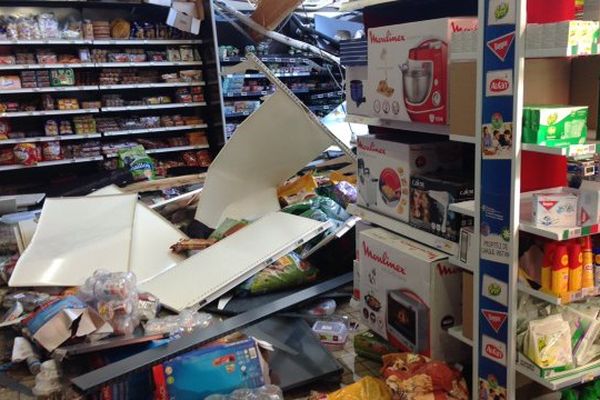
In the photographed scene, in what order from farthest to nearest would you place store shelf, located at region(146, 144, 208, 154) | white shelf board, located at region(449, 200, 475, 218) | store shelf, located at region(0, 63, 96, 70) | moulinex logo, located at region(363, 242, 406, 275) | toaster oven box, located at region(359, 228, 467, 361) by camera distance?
store shelf, located at region(146, 144, 208, 154), store shelf, located at region(0, 63, 96, 70), moulinex logo, located at region(363, 242, 406, 275), toaster oven box, located at region(359, 228, 467, 361), white shelf board, located at region(449, 200, 475, 218)

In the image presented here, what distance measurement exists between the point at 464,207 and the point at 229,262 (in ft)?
5.38

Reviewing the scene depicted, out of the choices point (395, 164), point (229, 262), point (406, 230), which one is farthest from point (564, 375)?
point (229, 262)

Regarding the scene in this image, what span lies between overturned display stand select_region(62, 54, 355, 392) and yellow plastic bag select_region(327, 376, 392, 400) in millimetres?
685

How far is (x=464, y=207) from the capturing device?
207 cm

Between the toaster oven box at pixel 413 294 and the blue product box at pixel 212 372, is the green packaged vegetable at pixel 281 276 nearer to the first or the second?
the toaster oven box at pixel 413 294

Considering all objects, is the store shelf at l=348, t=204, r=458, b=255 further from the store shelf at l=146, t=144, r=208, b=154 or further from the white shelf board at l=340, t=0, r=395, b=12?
the store shelf at l=146, t=144, r=208, b=154

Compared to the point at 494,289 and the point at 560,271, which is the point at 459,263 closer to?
the point at 494,289

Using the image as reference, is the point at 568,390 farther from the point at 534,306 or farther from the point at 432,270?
the point at 432,270

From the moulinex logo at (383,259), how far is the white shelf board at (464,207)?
0.41 metres

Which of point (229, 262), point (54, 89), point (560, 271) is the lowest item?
point (229, 262)

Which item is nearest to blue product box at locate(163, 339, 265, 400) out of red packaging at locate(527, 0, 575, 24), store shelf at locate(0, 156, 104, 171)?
red packaging at locate(527, 0, 575, 24)

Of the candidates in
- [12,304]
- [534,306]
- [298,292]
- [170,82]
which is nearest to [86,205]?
[12,304]

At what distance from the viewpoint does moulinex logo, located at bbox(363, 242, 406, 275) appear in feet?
7.95

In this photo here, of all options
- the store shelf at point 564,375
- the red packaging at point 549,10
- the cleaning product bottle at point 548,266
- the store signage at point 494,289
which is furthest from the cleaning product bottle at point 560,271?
the red packaging at point 549,10
